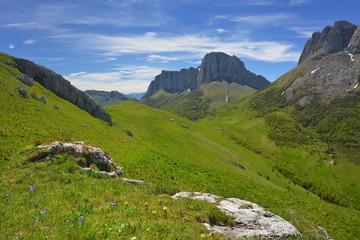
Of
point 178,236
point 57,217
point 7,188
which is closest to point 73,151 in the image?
point 7,188

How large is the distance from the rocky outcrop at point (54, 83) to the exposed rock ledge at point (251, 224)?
2290 inches

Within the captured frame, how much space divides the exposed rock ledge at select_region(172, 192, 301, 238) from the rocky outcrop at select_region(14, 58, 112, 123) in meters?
58.2

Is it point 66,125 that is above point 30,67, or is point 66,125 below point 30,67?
below

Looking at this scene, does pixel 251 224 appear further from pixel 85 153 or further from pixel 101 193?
pixel 85 153

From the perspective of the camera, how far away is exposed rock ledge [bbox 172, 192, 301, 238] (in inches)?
550

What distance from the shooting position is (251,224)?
1545 cm

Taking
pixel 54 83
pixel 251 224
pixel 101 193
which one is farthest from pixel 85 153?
pixel 54 83

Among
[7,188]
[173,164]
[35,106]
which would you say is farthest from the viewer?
[35,106]

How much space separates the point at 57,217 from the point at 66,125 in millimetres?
36235

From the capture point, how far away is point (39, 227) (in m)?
11.2

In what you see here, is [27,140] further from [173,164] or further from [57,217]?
[57,217]

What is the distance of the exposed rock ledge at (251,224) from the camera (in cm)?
1396

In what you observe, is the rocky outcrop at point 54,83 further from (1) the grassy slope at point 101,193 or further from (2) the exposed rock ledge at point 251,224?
(2) the exposed rock ledge at point 251,224

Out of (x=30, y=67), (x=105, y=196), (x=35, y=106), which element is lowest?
(x=105, y=196)
